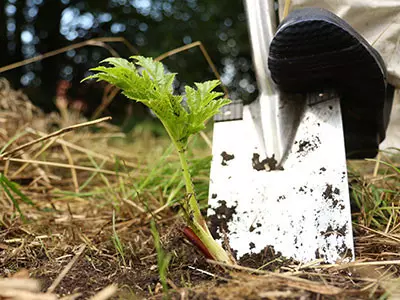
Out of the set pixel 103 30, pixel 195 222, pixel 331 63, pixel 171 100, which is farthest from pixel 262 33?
pixel 103 30

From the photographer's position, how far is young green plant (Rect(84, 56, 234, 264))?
86cm

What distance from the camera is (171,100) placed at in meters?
0.88

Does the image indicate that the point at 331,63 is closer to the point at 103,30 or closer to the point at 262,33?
the point at 262,33

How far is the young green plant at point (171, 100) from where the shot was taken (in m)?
0.86

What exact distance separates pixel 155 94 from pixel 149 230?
1.73 feet

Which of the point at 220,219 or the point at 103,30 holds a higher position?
the point at 103,30

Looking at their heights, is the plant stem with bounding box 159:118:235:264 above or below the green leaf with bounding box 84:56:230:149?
below

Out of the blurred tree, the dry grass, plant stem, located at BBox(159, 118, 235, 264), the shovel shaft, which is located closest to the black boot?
the shovel shaft

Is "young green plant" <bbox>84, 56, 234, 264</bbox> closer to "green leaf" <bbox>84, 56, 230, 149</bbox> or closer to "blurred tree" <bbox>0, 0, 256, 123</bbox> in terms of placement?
"green leaf" <bbox>84, 56, 230, 149</bbox>

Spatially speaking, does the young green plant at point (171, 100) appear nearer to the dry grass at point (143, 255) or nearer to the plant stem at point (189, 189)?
the plant stem at point (189, 189)

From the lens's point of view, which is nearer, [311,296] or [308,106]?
[311,296]

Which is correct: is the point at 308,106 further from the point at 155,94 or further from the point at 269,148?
the point at 155,94

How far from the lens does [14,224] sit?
3.96ft

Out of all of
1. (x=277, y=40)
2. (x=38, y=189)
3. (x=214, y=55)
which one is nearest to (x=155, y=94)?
(x=277, y=40)
